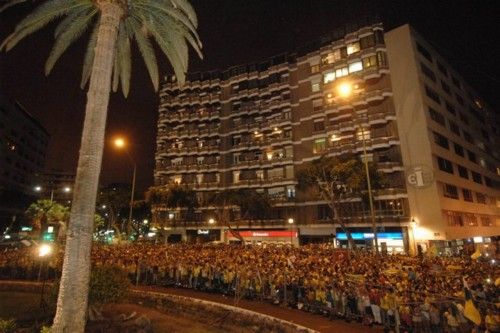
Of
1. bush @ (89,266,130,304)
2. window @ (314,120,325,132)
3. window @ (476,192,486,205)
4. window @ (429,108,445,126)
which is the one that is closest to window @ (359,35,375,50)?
window @ (314,120,325,132)

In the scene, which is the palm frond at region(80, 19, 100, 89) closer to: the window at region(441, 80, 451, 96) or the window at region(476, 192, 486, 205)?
the window at region(441, 80, 451, 96)

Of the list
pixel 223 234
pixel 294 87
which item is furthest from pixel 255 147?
pixel 223 234

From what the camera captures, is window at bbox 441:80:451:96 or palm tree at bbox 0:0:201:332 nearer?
palm tree at bbox 0:0:201:332

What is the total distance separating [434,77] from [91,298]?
154 feet

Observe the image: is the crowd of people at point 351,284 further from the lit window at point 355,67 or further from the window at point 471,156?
the window at point 471,156

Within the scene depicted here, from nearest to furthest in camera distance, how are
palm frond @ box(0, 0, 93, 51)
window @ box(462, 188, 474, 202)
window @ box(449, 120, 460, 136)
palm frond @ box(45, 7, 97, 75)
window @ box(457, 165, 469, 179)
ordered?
palm frond @ box(0, 0, 93, 51) → palm frond @ box(45, 7, 97, 75) → window @ box(462, 188, 474, 202) → window @ box(457, 165, 469, 179) → window @ box(449, 120, 460, 136)

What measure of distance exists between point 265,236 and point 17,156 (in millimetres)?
69585

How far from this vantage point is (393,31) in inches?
1609

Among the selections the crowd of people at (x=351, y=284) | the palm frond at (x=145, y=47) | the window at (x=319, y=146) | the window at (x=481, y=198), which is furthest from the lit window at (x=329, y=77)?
the palm frond at (x=145, y=47)

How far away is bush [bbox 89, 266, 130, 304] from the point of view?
12723mm

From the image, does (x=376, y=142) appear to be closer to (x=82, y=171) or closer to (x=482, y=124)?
(x=482, y=124)

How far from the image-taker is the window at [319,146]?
148 feet

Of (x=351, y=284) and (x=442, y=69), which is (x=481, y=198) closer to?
(x=442, y=69)

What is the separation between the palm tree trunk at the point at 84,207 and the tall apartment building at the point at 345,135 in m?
31.6
